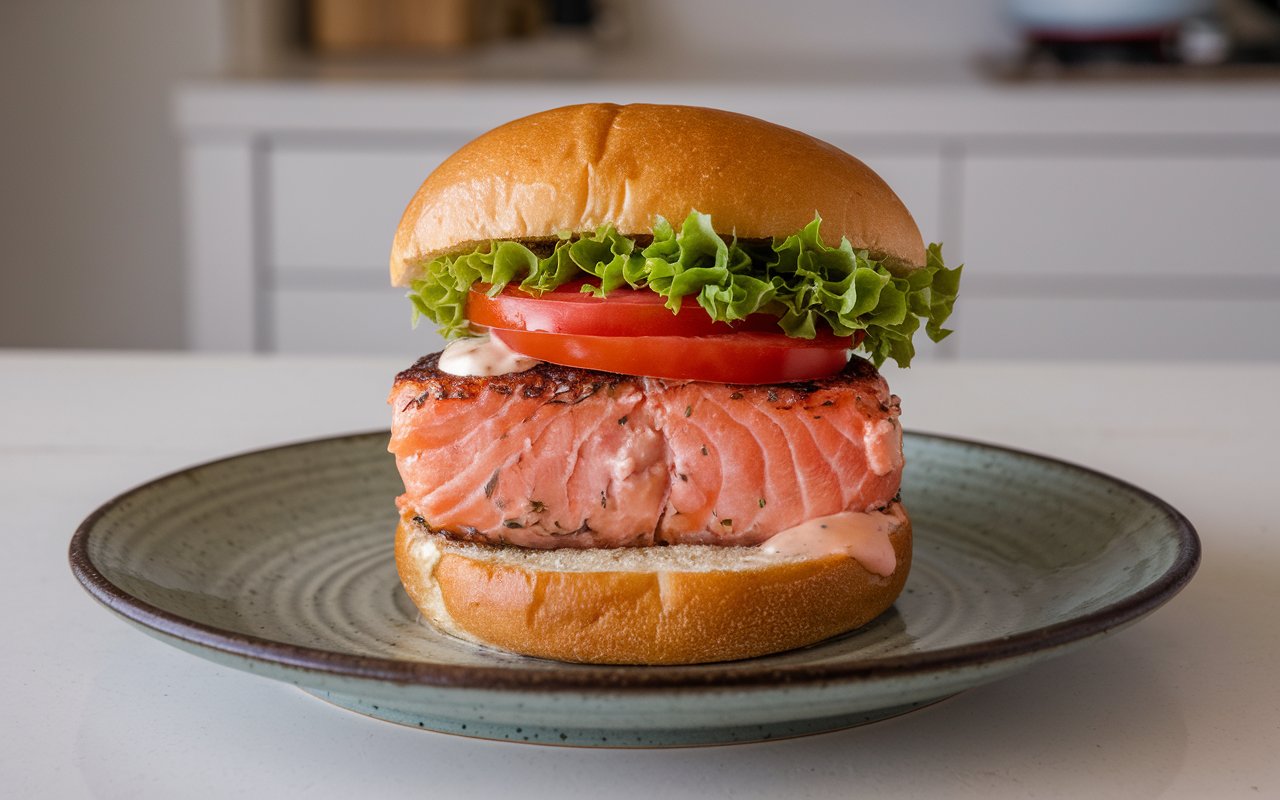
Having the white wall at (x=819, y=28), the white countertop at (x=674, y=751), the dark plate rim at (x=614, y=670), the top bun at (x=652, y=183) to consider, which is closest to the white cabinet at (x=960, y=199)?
the white wall at (x=819, y=28)

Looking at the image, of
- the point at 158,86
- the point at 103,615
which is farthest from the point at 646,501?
the point at 158,86

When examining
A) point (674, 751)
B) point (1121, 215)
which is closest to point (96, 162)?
point (1121, 215)

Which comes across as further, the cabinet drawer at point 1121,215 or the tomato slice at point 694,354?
the cabinet drawer at point 1121,215

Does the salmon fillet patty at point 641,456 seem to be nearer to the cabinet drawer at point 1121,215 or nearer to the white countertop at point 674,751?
the white countertop at point 674,751

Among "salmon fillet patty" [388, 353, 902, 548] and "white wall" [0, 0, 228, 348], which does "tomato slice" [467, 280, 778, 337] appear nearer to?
"salmon fillet patty" [388, 353, 902, 548]

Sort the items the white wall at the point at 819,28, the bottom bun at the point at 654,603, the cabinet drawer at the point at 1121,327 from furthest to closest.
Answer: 1. the white wall at the point at 819,28
2. the cabinet drawer at the point at 1121,327
3. the bottom bun at the point at 654,603

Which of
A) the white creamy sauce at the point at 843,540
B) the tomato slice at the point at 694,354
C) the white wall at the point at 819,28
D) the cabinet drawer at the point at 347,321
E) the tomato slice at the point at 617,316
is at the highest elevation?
the white wall at the point at 819,28

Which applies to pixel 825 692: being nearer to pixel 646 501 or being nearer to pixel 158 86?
pixel 646 501
